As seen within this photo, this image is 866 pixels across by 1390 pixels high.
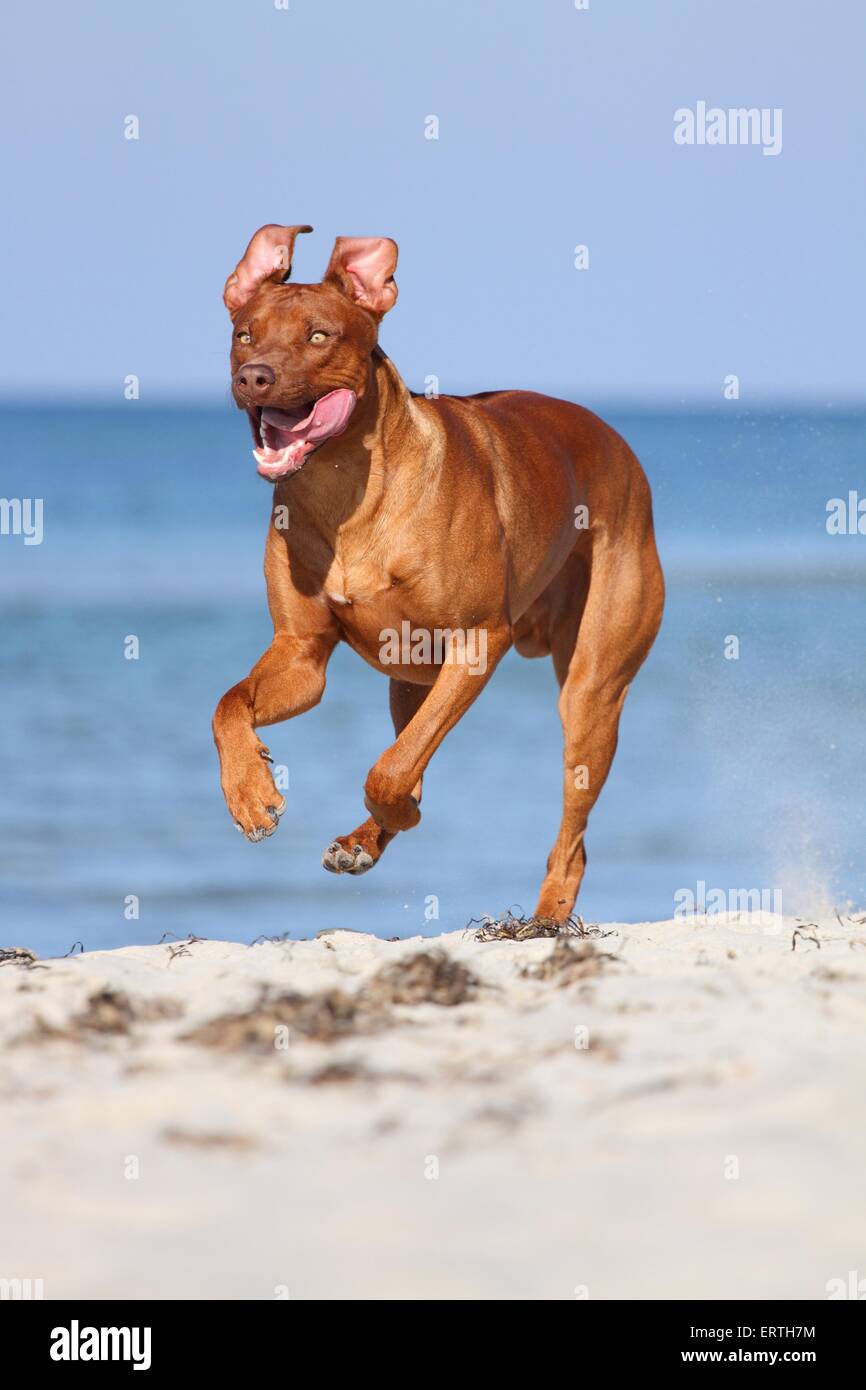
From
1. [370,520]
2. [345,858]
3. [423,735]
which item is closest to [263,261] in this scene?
[370,520]

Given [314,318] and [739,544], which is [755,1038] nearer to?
[314,318]

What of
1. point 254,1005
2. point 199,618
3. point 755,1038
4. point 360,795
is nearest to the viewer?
point 755,1038

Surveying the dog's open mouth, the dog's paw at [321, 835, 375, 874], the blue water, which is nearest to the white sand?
the dog's paw at [321, 835, 375, 874]

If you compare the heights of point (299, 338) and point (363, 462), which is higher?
point (299, 338)

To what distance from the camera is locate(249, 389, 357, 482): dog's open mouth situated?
5961mm

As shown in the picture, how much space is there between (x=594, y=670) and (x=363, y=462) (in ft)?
5.47

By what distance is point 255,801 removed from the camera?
609 centimetres

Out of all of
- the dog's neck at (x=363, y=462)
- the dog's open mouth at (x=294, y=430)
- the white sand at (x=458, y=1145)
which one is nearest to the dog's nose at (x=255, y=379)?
the dog's open mouth at (x=294, y=430)

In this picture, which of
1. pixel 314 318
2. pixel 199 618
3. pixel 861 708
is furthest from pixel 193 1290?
pixel 199 618

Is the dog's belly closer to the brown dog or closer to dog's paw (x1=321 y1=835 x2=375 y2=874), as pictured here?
the brown dog

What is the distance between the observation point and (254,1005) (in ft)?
15.6

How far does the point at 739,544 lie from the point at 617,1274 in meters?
35.3

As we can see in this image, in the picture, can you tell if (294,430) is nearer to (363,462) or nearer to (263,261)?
(363,462)
